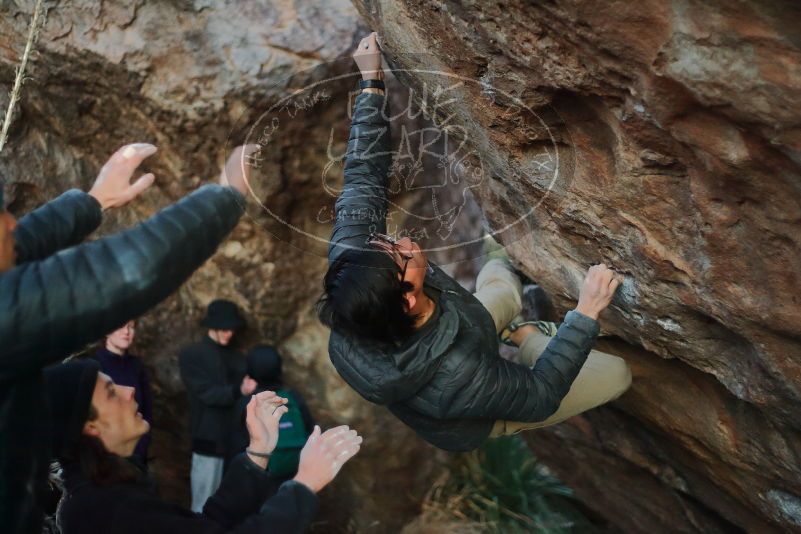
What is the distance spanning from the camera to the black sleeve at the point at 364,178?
7.75ft

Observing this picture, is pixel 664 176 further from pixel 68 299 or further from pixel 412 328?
pixel 68 299

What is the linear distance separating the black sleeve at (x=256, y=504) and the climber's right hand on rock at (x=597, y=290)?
1.03m

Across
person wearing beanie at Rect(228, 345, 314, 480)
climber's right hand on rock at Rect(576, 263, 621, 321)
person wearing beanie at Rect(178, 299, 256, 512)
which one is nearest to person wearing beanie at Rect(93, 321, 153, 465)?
person wearing beanie at Rect(178, 299, 256, 512)

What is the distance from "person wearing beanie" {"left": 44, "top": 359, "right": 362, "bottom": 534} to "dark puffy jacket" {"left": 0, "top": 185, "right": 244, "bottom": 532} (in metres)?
0.29

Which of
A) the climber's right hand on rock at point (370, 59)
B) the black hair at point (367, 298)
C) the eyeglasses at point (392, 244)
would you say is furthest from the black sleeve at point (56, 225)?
the climber's right hand on rock at point (370, 59)

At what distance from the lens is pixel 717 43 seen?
164 centimetres

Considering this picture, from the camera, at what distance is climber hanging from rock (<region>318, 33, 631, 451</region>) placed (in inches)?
83.6

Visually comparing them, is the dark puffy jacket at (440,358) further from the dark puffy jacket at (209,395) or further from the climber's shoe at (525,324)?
the dark puffy jacket at (209,395)

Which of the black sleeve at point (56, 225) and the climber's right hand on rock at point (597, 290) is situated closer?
the black sleeve at point (56, 225)

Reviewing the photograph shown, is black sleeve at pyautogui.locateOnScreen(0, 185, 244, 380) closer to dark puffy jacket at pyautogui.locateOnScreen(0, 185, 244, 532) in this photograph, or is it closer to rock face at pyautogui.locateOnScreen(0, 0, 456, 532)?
dark puffy jacket at pyautogui.locateOnScreen(0, 185, 244, 532)

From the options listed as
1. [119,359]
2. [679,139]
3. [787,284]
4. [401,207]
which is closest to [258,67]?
[401,207]

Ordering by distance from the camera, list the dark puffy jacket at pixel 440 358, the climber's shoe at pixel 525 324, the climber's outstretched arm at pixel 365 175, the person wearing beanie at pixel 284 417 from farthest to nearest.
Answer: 1. the person wearing beanie at pixel 284 417
2. the climber's shoe at pixel 525 324
3. the climber's outstretched arm at pixel 365 175
4. the dark puffy jacket at pixel 440 358

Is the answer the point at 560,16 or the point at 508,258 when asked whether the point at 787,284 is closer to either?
the point at 560,16

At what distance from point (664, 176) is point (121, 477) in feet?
5.53
